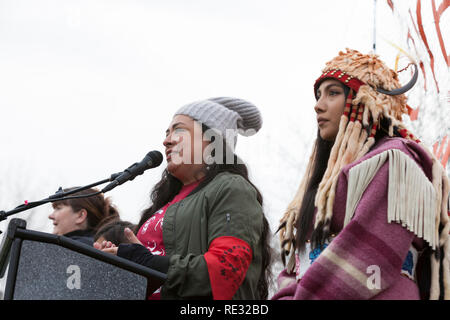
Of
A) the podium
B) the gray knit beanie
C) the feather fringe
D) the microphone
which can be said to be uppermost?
the gray knit beanie

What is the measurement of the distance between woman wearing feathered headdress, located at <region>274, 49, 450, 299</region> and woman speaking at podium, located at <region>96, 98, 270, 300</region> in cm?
24

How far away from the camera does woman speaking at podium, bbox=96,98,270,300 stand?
2828mm

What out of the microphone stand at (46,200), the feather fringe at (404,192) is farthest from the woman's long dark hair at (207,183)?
the feather fringe at (404,192)

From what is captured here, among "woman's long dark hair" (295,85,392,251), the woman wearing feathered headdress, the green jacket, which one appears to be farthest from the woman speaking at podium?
"woman's long dark hair" (295,85,392,251)

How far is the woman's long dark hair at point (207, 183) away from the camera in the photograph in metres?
3.32

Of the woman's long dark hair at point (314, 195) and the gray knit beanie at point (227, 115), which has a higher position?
the gray knit beanie at point (227, 115)

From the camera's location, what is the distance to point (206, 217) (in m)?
3.09

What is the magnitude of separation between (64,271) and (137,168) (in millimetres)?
736

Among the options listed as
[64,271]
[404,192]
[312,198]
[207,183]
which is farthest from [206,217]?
[404,192]

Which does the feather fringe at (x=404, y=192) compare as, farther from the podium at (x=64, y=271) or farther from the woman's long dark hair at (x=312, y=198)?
the podium at (x=64, y=271)

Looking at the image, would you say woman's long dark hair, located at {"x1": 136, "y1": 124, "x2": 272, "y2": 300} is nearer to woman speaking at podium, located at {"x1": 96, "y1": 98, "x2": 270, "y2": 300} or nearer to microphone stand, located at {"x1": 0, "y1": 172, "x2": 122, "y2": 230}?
woman speaking at podium, located at {"x1": 96, "y1": 98, "x2": 270, "y2": 300}

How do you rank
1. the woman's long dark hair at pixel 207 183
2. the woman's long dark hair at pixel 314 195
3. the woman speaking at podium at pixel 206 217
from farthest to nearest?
the woman's long dark hair at pixel 207 183 → the woman speaking at podium at pixel 206 217 → the woman's long dark hair at pixel 314 195

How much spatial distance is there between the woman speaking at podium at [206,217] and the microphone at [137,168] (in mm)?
249
